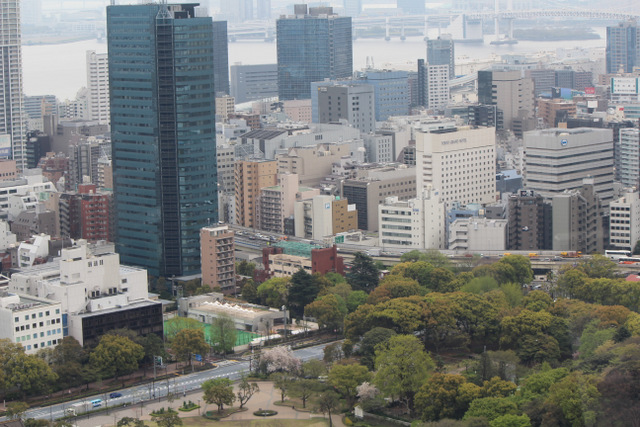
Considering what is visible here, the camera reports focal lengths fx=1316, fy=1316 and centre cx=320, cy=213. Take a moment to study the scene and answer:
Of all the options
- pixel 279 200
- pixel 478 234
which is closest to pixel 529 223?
pixel 478 234

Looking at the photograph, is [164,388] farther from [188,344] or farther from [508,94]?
[508,94]

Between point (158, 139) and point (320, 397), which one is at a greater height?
point (158, 139)

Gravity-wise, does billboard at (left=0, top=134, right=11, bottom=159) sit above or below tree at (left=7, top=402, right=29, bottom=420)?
above

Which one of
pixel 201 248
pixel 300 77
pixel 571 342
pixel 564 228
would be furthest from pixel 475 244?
pixel 300 77

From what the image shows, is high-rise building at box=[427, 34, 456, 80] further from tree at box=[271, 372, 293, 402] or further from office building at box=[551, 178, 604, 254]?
tree at box=[271, 372, 293, 402]

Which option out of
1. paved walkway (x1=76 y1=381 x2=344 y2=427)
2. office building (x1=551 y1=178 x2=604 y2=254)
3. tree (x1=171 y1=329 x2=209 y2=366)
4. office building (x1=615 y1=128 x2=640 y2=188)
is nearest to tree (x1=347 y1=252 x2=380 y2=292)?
tree (x1=171 y1=329 x2=209 y2=366)

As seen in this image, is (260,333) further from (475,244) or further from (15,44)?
(15,44)
